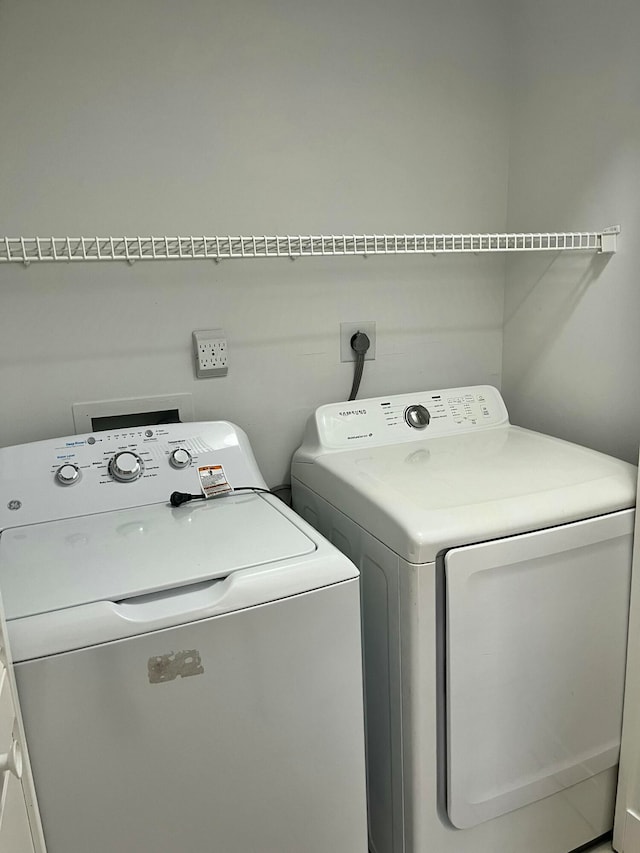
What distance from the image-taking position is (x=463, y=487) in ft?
4.45

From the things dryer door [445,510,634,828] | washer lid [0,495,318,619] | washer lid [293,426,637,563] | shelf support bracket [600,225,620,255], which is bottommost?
dryer door [445,510,634,828]

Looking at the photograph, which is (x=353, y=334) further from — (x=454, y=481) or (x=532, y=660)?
(x=532, y=660)

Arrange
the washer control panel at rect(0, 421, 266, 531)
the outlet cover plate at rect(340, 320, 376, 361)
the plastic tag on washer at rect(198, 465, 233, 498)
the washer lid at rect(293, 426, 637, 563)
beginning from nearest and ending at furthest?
the washer lid at rect(293, 426, 637, 563) < the washer control panel at rect(0, 421, 266, 531) < the plastic tag on washer at rect(198, 465, 233, 498) < the outlet cover plate at rect(340, 320, 376, 361)

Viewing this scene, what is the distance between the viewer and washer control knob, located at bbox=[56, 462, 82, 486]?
4.58 ft

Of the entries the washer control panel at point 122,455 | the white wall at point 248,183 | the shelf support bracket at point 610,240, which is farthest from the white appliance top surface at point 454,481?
the shelf support bracket at point 610,240

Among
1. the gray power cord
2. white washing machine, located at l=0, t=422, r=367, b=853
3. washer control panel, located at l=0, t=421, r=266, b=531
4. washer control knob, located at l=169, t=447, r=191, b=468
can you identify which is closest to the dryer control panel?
the gray power cord

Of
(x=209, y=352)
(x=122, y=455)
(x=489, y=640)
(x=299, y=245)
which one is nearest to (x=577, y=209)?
(x=299, y=245)

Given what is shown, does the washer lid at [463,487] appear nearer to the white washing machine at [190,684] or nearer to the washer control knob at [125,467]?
the white washing machine at [190,684]

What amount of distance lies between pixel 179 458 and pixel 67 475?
0.84ft

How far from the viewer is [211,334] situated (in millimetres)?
1675

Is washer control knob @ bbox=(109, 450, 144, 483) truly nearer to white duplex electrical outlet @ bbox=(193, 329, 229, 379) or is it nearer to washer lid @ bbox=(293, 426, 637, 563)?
white duplex electrical outlet @ bbox=(193, 329, 229, 379)

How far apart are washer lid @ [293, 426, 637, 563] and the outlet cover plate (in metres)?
0.33

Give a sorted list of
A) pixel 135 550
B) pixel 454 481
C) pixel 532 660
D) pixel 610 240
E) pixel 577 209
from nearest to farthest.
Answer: pixel 135 550 → pixel 532 660 → pixel 454 481 → pixel 610 240 → pixel 577 209

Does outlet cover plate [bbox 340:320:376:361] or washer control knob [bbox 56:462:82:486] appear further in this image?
outlet cover plate [bbox 340:320:376:361]
